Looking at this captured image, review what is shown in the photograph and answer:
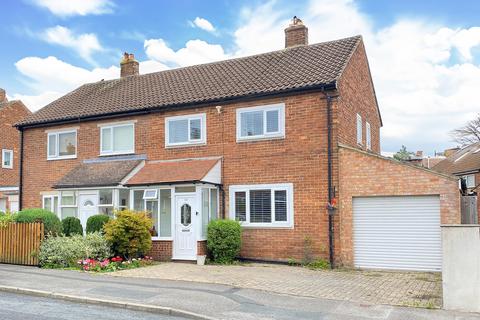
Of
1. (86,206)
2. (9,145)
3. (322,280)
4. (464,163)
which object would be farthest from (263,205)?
(464,163)

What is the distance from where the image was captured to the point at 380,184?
1424cm

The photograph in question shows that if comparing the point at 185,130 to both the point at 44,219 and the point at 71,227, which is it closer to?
the point at 71,227

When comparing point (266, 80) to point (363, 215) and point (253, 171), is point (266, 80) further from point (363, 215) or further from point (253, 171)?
point (363, 215)

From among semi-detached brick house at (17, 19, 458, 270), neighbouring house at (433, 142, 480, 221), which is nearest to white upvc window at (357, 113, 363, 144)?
semi-detached brick house at (17, 19, 458, 270)

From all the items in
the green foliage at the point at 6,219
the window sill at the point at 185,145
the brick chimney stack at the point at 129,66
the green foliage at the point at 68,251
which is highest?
the brick chimney stack at the point at 129,66

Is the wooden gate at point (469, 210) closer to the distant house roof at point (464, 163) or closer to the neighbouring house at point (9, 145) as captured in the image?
the distant house roof at point (464, 163)

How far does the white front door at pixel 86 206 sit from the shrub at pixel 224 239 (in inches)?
203

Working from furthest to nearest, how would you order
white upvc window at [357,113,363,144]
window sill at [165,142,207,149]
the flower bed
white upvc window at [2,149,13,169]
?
1. white upvc window at [2,149,13,169]
2. white upvc window at [357,113,363,144]
3. window sill at [165,142,207,149]
4. the flower bed

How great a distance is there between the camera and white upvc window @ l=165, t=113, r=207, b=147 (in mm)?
17297

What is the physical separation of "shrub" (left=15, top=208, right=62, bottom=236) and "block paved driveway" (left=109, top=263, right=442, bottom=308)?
327 cm

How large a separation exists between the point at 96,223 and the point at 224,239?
449 centimetres

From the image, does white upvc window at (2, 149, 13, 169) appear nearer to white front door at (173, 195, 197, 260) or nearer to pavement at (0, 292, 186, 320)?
white front door at (173, 195, 197, 260)

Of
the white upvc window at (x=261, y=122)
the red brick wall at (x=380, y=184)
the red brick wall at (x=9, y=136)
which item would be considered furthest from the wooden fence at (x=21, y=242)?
the red brick wall at (x=9, y=136)

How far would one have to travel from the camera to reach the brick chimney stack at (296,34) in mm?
19641
